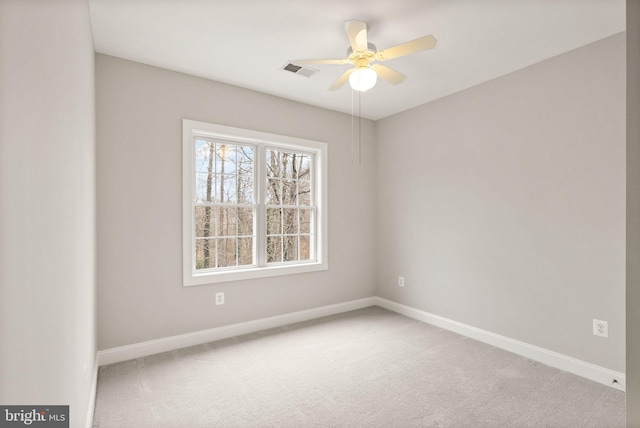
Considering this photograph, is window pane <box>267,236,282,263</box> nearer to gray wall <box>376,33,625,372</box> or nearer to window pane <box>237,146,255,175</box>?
window pane <box>237,146,255,175</box>

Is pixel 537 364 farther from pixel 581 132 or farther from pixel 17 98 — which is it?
pixel 17 98

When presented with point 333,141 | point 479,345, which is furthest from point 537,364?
point 333,141

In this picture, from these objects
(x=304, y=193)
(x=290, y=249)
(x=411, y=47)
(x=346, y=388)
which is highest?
(x=411, y=47)

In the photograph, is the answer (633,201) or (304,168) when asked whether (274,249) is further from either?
(633,201)

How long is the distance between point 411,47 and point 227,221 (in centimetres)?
252

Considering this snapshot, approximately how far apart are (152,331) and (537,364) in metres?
3.55

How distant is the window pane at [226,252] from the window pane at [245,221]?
0.49 ft

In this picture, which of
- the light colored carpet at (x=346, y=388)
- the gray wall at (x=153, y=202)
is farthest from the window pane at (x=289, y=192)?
the light colored carpet at (x=346, y=388)

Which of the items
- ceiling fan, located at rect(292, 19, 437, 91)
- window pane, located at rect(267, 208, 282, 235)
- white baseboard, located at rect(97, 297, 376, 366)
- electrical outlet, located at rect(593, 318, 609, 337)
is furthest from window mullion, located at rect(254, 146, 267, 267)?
electrical outlet, located at rect(593, 318, 609, 337)

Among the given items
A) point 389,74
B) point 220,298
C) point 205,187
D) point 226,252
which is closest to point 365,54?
point 389,74

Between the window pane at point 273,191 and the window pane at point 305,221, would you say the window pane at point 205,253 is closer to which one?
the window pane at point 273,191

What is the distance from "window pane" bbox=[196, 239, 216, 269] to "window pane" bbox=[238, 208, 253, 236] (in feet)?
1.16

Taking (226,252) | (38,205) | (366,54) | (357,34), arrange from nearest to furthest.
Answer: (38,205)
(357,34)
(366,54)
(226,252)

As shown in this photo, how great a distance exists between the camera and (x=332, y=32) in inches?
101
